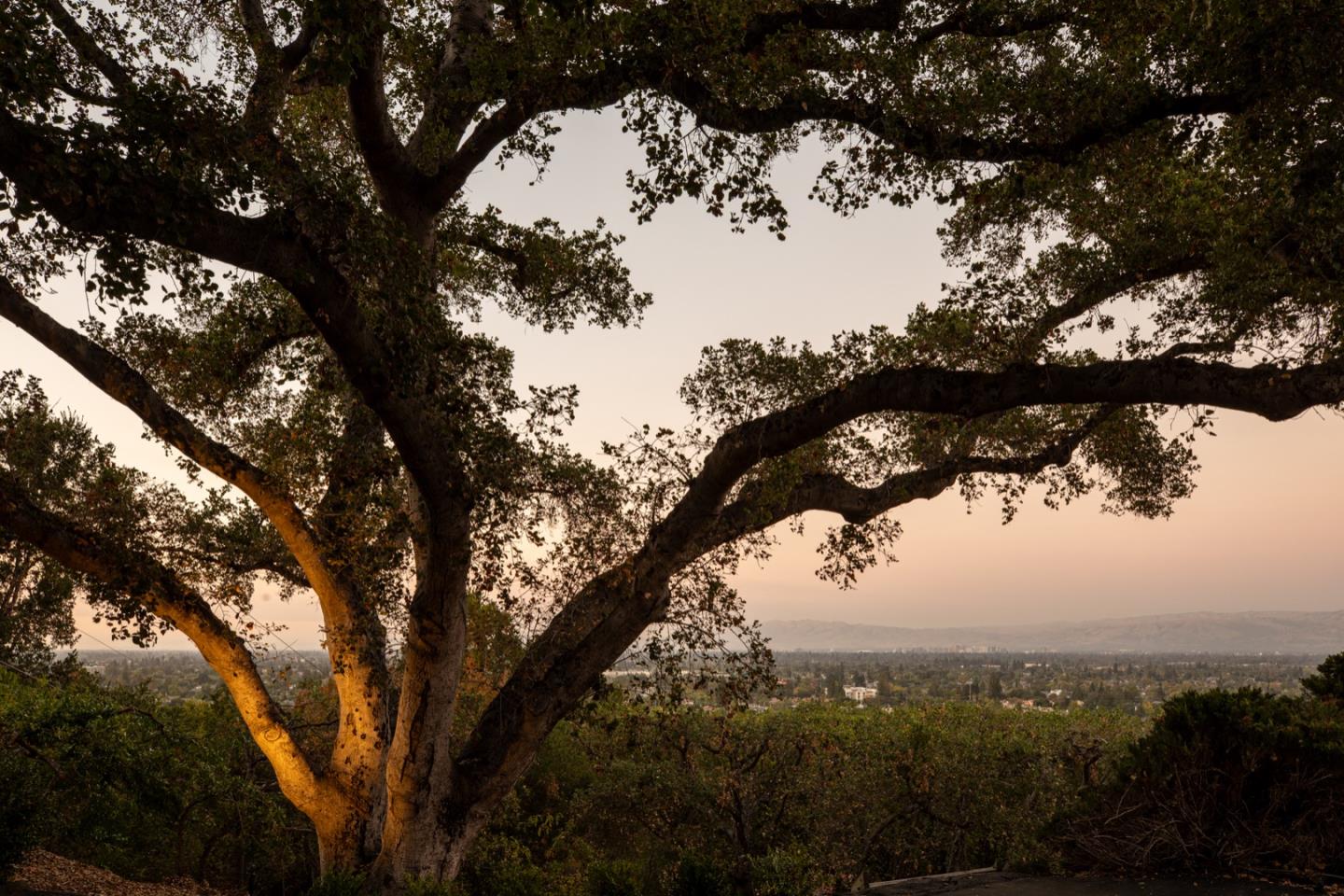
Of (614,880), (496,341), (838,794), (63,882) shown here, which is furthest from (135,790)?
(838,794)

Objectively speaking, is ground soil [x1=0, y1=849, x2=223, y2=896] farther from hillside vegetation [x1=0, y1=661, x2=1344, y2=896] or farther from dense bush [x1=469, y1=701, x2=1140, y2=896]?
dense bush [x1=469, y1=701, x2=1140, y2=896]

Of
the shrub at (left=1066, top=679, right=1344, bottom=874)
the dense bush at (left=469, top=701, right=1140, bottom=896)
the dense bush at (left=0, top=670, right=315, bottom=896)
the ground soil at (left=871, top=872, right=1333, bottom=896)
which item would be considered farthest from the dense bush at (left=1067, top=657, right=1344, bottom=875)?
the dense bush at (left=0, top=670, right=315, bottom=896)

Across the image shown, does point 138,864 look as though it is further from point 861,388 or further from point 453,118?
point 861,388

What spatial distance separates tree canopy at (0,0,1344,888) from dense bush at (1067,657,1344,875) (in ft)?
10.2

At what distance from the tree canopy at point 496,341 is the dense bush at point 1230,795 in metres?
3.10

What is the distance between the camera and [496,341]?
7.85 m

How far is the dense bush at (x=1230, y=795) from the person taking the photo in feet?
21.7

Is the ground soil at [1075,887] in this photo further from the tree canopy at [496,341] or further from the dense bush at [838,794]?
the dense bush at [838,794]

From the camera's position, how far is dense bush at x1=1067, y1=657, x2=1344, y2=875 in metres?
6.61

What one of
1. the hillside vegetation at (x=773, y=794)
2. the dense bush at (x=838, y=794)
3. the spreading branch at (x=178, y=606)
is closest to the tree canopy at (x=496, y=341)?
the spreading branch at (x=178, y=606)

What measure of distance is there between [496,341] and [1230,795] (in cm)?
791

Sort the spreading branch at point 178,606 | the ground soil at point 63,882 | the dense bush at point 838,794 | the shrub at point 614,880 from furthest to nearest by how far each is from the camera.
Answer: the dense bush at point 838,794 → the shrub at point 614,880 → the ground soil at point 63,882 → the spreading branch at point 178,606

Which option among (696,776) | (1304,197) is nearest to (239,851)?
(696,776)

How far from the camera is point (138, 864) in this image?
772 inches
